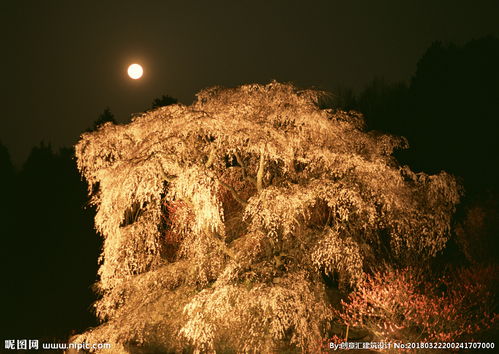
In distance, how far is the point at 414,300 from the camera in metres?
6.31

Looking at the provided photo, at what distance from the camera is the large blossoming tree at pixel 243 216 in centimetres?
578

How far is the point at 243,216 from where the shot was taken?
6422 millimetres

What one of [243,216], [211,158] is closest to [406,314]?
[243,216]

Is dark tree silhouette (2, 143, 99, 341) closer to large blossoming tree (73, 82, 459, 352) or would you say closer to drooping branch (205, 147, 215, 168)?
large blossoming tree (73, 82, 459, 352)

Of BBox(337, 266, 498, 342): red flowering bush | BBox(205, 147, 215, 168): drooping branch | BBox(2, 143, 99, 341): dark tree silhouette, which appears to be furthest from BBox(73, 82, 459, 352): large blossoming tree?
BBox(2, 143, 99, 341): dark tree silhouette

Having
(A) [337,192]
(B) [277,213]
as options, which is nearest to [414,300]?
(A) [337,192]

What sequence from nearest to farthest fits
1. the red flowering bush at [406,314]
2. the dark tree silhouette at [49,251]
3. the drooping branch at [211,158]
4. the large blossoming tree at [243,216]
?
the large blossoming tree at [243,216], the red flowering bush at [406,314], the drooping branch at [211,158], the dark tree silhouette at [49,251]

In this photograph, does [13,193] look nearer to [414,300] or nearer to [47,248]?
[47,248]

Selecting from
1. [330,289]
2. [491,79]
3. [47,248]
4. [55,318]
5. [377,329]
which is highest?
[491,79]

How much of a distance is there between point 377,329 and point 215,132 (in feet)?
12.3

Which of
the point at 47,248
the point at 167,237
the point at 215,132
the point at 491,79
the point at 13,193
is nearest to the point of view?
the point at 215,132

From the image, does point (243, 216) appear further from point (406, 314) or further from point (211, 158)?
point (406, 314)

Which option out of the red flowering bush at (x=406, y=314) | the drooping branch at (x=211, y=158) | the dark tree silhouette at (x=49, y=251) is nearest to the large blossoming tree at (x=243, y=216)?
the drooping branch at (x=211, y=158)

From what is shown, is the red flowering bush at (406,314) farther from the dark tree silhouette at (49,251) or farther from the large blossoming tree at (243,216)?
the dark tree silhouette at (49,251)
